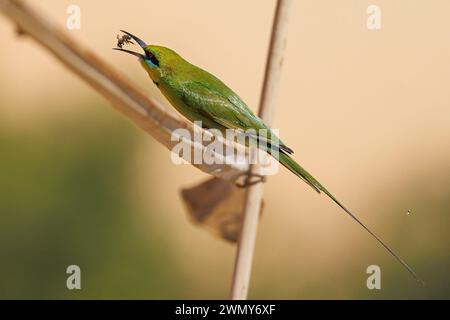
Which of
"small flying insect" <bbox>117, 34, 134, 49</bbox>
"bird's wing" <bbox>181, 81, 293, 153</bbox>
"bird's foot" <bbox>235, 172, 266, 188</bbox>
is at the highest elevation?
"small flying insect" <bbox>117, 34, 134, 49</bbox>

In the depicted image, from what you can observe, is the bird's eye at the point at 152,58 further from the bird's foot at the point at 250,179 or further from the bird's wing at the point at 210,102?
the bird's foot at the point at 250,179

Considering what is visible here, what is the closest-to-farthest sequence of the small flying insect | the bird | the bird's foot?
the bird's foot < the small flying insect < the bird

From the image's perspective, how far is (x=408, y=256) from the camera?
240cm

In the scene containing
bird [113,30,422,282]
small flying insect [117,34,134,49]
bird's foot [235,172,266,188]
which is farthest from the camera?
bird [113,30,422,282]

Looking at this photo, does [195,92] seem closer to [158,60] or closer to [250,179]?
[158,60]

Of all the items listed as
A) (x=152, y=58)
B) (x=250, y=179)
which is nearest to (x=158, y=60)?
(x=152, y=58)

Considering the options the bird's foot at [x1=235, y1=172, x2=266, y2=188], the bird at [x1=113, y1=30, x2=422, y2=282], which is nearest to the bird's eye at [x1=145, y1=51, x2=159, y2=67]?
the bird at [x1=113, y1=30, x2=422, y2=282]

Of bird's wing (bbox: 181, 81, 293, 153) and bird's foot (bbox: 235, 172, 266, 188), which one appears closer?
bird's foot (bbox: 235, 172, 266, 188)

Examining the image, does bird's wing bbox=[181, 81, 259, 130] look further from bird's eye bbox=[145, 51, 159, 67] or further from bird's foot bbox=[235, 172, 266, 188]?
bird's foot bbox=[235, 172, 266, 188]

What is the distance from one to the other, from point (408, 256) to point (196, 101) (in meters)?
1.17

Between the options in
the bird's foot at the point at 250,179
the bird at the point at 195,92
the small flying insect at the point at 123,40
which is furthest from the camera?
the bird at the point at 195,92

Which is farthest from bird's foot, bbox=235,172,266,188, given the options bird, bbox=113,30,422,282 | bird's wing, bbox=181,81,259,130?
bird's wing, bbox=181,81,259,130

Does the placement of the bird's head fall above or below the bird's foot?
above

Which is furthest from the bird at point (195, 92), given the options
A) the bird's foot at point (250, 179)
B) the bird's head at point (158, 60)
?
the bird's foot at point (250, 179)
